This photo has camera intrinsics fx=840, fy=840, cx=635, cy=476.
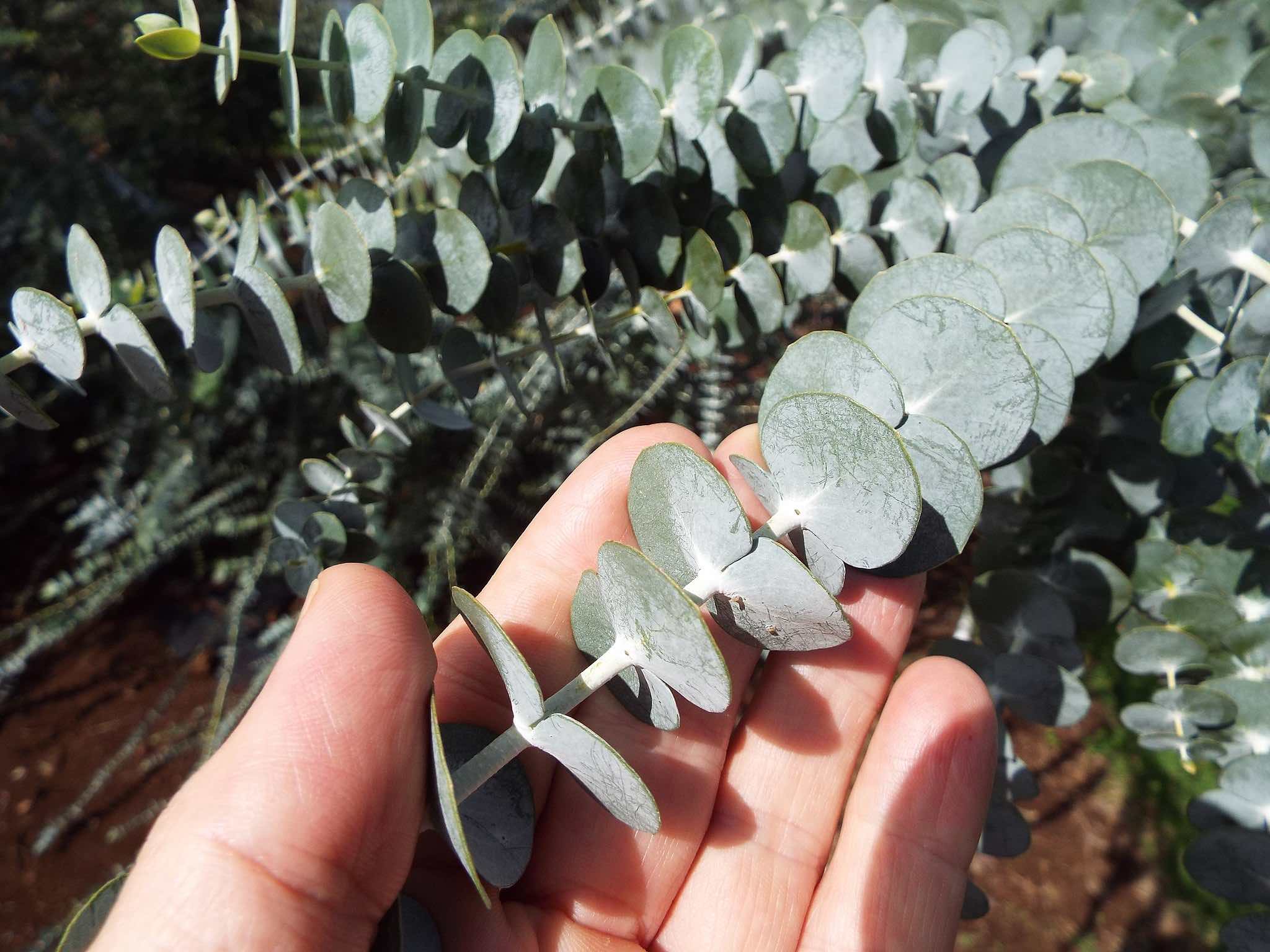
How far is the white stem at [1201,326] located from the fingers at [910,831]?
0.33 meters

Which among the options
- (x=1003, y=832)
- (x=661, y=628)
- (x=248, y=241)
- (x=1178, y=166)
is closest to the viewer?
(x=661, y=628)

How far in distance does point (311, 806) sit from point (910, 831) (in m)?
0.57

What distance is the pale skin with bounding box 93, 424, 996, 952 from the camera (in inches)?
20.1

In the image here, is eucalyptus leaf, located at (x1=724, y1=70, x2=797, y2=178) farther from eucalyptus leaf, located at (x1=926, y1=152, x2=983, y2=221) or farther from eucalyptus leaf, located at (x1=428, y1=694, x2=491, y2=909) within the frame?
eucalyptus leaf, located at (x1=428, y1=694, x2=491, y2=909)

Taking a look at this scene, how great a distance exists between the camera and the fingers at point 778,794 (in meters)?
0.79

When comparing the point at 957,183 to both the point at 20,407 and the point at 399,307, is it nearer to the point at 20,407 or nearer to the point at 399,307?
the point at 399,307

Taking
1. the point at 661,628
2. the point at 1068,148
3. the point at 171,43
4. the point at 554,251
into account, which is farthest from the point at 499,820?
the point at 1068,148

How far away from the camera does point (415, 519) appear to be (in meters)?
1.43

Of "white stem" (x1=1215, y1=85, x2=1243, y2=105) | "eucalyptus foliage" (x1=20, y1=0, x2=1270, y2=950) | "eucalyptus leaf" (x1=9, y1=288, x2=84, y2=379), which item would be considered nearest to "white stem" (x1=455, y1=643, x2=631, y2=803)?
"eucalyptus foliage" (x1=20, y1=0, x2=1270, y2=950)

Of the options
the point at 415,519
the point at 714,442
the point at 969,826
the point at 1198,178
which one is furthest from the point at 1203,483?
the point at 415,519

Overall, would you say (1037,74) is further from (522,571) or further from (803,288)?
(522,571)

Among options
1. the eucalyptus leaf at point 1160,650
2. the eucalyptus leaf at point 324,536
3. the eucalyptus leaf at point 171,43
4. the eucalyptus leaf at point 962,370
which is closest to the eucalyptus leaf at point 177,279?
the eucalyptus leaf at point 171,43

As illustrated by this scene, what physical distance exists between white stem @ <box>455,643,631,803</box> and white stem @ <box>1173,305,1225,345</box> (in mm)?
490

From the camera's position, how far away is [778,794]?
2.67 feet
